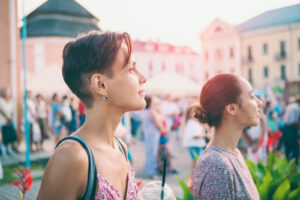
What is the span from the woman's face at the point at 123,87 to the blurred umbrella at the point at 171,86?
48.1ft

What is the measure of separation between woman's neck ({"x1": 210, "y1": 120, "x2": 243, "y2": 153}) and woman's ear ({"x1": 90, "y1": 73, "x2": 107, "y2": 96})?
1.04 m

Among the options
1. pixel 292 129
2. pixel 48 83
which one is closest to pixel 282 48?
pixel 48 83

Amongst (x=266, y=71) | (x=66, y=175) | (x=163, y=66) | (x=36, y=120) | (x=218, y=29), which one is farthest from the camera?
(x=163, y=66)

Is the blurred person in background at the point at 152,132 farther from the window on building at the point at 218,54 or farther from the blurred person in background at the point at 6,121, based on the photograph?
the window on building at the point at 218,54

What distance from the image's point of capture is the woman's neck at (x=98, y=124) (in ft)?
4.42

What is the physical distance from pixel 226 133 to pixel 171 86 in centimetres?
1452

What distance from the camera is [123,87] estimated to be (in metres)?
1.35

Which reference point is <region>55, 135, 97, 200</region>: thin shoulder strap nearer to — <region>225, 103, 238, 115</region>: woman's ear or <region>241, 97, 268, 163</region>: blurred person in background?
<region>225, 103, 238, 115</region>: woman's ear

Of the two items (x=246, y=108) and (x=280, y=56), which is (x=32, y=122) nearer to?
(x=246, y=108)

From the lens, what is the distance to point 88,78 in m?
1.32

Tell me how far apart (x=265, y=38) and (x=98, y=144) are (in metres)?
39.6

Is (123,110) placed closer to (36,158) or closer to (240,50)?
(36,158)

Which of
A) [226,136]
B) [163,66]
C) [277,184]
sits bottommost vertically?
[163,66]

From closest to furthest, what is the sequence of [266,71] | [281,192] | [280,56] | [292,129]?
[281,192] < [292,129] < [280,56] < [266,71]
